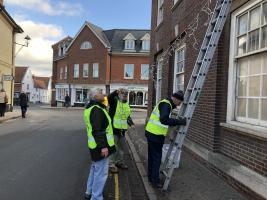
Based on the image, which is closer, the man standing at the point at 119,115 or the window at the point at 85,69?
the man standing at the point at 119,115

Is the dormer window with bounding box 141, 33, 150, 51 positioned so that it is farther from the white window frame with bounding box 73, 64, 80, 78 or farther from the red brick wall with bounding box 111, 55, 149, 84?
the white window frame with bounding box 73, 64, 80, 78

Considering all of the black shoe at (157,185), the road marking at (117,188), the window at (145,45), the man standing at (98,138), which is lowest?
the road marking at (117,188)

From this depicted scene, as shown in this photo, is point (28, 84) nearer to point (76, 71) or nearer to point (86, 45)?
point (76, 71)

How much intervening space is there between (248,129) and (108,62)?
43.5 m

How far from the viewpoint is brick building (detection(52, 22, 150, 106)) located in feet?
162

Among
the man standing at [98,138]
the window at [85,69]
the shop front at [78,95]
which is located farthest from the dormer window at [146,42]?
the man standing at [98,138]

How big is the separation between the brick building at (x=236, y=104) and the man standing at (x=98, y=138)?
2.22 meters

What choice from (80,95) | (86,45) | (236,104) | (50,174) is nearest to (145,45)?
(86,45)

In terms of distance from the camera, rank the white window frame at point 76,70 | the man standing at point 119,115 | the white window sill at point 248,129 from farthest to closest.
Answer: the white window frame at point 76,70, the man standing at point 119,115, the white window sill at point 248,129

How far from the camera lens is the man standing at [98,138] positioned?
231 inches

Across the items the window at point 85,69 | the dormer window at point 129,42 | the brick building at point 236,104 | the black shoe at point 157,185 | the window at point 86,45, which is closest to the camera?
the brick building at point 236,104

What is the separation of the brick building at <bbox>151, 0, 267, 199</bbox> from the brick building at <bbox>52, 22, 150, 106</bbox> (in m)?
38.8

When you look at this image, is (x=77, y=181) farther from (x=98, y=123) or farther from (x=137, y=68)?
(x=137, y=68)

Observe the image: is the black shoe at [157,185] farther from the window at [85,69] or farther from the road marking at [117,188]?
the window at [85,69]
